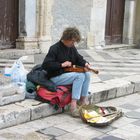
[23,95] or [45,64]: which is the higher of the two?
[45,64]

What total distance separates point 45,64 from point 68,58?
35 centimetres

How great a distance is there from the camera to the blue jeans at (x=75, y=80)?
5148 mm

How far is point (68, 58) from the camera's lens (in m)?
5.32

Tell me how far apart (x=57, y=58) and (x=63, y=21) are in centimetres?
573

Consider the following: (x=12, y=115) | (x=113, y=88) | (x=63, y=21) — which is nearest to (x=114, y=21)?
(x=63, y=21)

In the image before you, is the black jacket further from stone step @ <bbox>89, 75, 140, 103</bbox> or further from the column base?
the column base

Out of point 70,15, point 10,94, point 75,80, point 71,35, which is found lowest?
point 10,94

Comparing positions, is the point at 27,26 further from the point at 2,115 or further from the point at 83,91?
the point at 2,115

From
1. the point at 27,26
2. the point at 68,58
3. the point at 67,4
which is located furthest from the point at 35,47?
the point at 68,58

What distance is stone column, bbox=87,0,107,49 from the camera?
11898mm

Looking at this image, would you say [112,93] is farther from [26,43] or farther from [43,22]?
[43,22]

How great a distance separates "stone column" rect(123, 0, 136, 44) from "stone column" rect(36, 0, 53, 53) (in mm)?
4417

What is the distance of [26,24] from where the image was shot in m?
9.70

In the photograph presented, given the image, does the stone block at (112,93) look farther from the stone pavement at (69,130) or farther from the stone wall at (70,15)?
the stone wall at (70,15)
